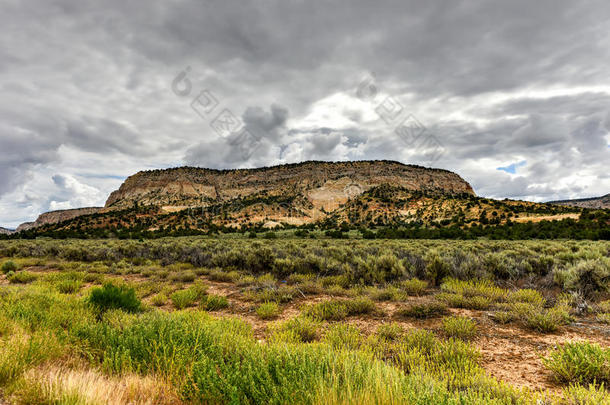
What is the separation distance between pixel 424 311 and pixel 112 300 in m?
6.45

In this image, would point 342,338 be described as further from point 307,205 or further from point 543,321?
point 307,205

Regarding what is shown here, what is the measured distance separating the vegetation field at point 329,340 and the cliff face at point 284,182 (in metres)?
80.1

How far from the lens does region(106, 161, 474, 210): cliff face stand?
94938 millimetres

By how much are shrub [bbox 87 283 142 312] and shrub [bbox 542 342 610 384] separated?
6.97 meters

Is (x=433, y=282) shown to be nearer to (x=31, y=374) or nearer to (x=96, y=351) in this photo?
(x=96, y=351)

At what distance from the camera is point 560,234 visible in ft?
83.2

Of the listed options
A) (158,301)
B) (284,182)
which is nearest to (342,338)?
→ (158,301)

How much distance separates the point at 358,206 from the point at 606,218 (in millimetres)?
46758

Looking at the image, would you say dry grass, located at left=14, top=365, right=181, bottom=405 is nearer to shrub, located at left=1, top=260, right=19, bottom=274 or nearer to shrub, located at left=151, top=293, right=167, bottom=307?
shrub, located at left=151, top=293, right=167, bottom=307

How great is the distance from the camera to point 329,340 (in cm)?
402

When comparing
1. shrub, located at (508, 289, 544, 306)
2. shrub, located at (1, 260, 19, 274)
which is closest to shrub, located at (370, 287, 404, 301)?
shrub, located at (508, 289, 544, 306)

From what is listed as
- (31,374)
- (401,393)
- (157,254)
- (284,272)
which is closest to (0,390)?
(31,374)

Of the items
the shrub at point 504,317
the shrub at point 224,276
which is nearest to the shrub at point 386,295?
the shrub at point 504,317

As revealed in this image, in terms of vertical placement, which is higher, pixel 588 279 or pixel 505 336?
pixel 588 279
